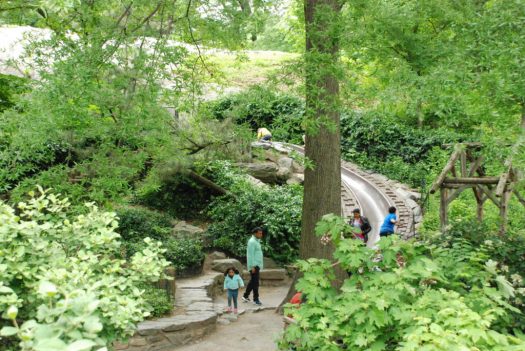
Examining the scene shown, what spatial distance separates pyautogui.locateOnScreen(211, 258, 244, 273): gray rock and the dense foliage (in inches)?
16.4

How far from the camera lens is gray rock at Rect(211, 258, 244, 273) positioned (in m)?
14.2

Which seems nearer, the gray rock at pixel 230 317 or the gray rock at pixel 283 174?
the gray rock at pixel 230 317

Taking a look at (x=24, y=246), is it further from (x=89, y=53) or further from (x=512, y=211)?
(x=512, y=211)

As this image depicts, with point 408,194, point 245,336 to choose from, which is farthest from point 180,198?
point 245,336

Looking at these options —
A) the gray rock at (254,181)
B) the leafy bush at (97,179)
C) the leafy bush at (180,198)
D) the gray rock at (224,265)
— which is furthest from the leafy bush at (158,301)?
the gray rock at (254,181)

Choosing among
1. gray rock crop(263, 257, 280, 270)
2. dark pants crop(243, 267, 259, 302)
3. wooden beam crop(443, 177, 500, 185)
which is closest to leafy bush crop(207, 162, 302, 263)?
gray rock crop(263, 257, 280, 270)

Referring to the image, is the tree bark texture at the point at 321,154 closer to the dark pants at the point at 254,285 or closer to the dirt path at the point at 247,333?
the dirt path at the point at 247,333

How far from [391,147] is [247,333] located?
13.1 m

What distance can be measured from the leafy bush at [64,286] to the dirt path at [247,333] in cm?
→ 480

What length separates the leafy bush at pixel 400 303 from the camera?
4613mm

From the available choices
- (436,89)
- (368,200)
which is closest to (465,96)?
(436,89)

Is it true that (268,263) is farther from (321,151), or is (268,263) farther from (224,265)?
(321,151)

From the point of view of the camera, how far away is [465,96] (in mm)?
8133

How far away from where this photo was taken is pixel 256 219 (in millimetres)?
15555
